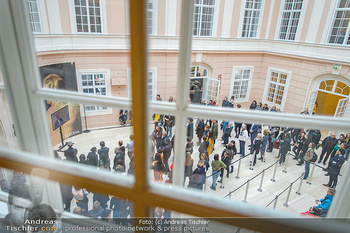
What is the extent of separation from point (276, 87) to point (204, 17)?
4.57 metres

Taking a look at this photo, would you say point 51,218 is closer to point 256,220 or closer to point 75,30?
point 256,220

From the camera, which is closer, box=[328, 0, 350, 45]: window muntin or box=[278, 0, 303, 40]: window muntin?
box=[328, 0, 350, 45]: window muntin

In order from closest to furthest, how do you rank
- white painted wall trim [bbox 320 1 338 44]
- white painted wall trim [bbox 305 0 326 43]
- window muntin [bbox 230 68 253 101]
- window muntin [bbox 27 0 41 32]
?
window muntin [bbox 27 0 41 32], white painted wall trim [bbox 320 1 338 44], white painted wall trim [bbox 305 0 326 43], window muntin [bbox 230 68 253 101]

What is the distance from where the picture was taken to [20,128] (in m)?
1.42

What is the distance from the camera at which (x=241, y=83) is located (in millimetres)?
9344

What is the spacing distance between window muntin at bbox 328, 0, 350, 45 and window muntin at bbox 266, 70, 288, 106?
238cm

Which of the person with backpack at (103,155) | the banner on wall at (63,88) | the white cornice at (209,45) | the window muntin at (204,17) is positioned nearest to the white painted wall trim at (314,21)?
the white cornice at (209,45)

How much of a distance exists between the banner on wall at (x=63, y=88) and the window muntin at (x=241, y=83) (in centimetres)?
634

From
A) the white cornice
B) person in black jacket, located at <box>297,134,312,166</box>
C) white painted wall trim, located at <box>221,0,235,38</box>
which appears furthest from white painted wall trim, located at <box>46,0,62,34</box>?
person in black jacket, located at <box>297,134,312,166</box>

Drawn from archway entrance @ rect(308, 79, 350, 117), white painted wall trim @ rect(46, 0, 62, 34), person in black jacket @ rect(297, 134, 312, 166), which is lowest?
person in black jacket @ rect(297, 134, 312, 166)

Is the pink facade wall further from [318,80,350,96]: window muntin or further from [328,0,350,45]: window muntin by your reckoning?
[328,0,350,45]: window muntin

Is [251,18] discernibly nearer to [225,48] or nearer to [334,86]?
[225,48]

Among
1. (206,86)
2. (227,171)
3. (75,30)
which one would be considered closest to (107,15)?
(75,30)

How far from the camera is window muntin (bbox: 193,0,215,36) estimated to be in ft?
23.6
